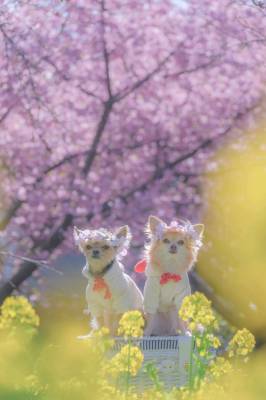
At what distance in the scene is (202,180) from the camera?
13.0m

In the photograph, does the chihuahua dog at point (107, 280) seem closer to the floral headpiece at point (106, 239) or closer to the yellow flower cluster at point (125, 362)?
the floral headpiece at point (106, 239)

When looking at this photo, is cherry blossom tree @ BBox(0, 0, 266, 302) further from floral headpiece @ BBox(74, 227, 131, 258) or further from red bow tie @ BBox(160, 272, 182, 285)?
red bow tie @ BBox(160, 272, 182, 285)

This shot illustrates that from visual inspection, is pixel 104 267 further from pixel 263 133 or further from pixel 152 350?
pixel 263 133

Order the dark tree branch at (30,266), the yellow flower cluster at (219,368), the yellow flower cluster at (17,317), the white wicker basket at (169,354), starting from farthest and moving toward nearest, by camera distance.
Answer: the dark tree branch at (30,266) → the white wicker basket at (169,354) → the yellow flower cluster at (219,368) → the yellow flower cluster at (17,317)

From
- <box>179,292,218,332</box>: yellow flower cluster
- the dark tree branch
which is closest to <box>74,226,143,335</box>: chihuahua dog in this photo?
<box>179,292,218,332</box>: yellow flower cluster

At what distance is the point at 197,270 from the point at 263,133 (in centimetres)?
193

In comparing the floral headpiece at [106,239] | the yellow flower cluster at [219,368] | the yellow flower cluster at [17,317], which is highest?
the floral headpiece at [106,239]

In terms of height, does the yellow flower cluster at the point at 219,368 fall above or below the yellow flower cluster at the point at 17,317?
above

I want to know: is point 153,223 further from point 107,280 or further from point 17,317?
point 17,317

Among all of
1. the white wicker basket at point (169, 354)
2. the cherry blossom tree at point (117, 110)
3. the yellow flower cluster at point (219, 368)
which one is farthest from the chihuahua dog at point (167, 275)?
the cherry blossom tree at point (117, 110)

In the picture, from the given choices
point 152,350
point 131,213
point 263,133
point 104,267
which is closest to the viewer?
point 152,350

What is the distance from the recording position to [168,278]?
24.5ft

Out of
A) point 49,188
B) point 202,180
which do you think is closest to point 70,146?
point 49,188

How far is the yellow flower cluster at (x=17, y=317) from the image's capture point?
3691mm
